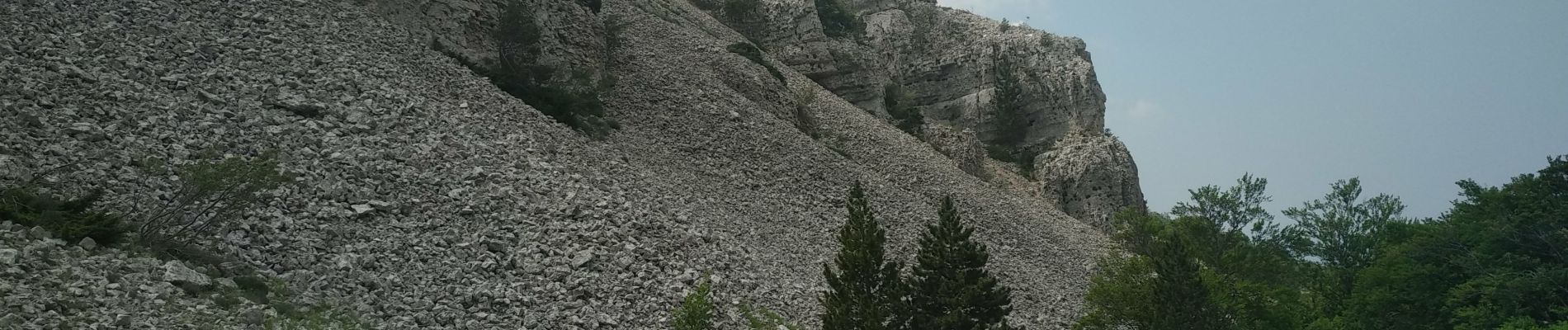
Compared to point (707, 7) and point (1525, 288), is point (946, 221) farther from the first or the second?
point (707, 7)

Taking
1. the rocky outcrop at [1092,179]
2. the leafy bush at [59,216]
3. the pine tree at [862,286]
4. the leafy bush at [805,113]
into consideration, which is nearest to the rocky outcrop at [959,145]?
the rocky outcrop at [1092,179]

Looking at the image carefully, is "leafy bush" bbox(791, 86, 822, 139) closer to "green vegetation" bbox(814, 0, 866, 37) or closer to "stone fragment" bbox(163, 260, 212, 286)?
"green vegetation" bbox(814, 0, 866, 37)

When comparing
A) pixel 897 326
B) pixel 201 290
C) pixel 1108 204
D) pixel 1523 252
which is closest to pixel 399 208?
pixel 201 290

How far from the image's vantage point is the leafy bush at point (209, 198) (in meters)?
19.3

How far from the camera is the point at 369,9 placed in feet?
120

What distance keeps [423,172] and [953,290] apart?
15.0 meters

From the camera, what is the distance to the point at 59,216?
17406 mm

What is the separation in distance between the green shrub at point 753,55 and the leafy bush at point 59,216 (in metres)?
37.8

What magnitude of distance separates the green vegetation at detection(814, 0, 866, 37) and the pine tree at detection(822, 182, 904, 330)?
4944 cm

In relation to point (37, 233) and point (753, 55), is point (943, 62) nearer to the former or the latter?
point (753, 55)

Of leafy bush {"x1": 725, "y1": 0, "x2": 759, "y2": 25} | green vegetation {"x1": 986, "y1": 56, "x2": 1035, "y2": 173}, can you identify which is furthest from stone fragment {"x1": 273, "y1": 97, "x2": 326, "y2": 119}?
green vegetation {"x1": 986, "y1": 56, "x2": 1035, "y2": 173}

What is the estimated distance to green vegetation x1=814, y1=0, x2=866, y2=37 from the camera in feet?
246

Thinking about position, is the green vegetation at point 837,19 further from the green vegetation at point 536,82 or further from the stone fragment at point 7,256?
the stone fragment at point 7,256

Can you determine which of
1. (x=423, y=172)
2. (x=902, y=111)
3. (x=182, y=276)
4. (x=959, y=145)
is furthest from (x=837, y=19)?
(x=182, y=276)
